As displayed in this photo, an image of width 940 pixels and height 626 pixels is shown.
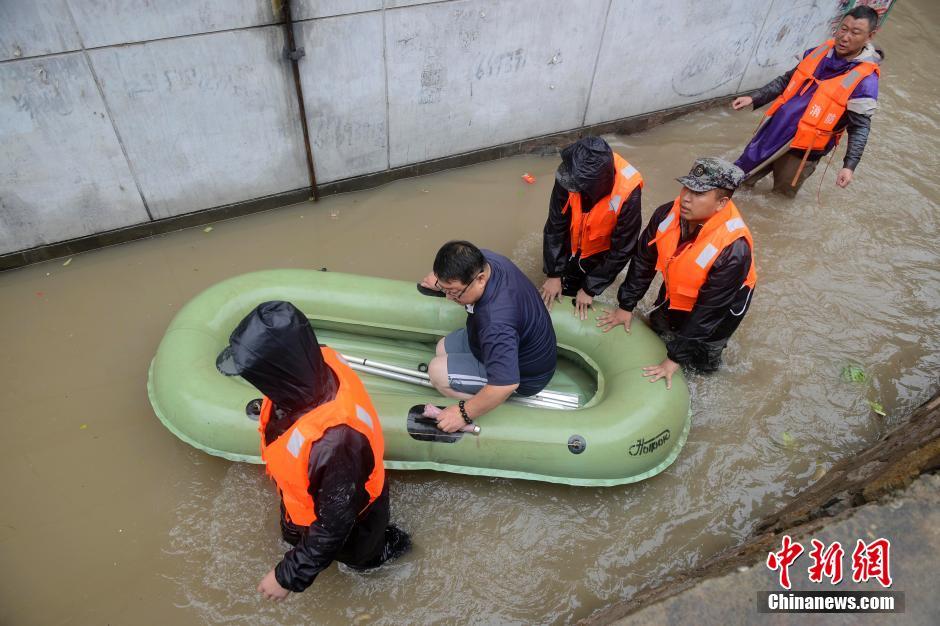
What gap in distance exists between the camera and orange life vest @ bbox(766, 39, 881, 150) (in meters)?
3.79

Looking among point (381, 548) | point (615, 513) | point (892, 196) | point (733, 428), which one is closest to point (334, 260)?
point (381, 548)

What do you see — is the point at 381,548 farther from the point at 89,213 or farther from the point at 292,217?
the point at 89,213

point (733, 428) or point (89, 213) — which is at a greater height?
point (89, 213)

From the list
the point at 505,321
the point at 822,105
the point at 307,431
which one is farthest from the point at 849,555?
the point at 822,105

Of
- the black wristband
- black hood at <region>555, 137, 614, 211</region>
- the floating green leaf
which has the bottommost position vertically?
the floating green leaf

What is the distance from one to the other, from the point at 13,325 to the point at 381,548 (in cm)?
291

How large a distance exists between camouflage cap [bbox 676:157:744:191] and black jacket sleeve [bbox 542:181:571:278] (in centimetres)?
78

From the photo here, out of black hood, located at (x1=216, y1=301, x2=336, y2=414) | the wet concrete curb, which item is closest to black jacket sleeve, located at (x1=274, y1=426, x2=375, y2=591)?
black hood, located at (x1=216, y1=301, x2=336, y2=414)

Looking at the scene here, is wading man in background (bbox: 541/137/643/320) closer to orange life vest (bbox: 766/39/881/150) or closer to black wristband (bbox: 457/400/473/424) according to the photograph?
black wristband (bbox: 457/400/473/424)

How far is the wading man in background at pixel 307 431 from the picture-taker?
1616mm

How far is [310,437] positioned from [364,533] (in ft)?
2.44

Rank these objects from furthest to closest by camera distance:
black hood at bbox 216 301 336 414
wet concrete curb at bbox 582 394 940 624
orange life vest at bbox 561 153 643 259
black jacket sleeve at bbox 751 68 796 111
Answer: black jacket sleeve at bbox 751 68 796 111 → orange life vest at bbox 561 153 643 259 → wet concrete curb at bbox 582 394 940 624 → black hood at bbox 216 301 336 414

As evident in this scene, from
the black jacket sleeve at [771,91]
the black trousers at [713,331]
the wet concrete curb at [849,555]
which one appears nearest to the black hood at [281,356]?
the wet concrete curb at [849,555]

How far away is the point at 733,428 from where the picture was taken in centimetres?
335
